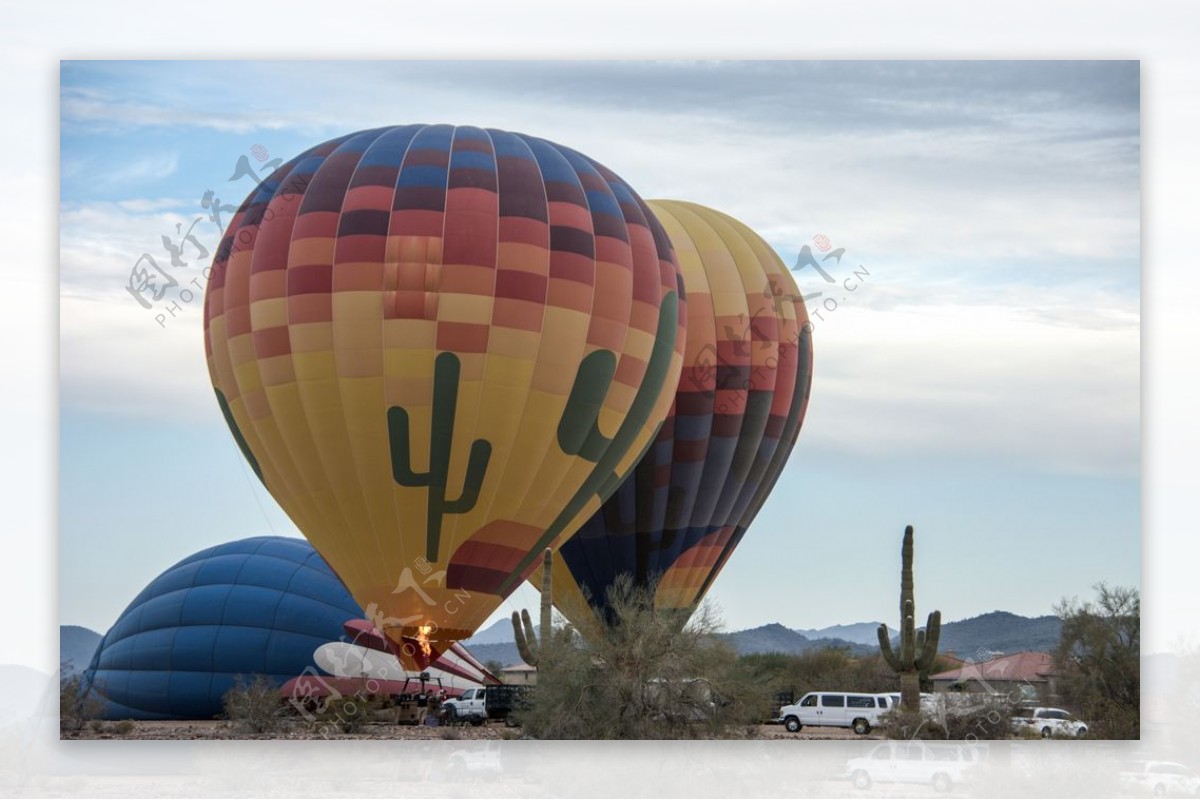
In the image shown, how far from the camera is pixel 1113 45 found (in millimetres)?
15695

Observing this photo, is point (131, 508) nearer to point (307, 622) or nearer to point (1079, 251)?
point (307, 622)

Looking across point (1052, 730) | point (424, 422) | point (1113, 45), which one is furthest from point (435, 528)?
point (1113, 45)

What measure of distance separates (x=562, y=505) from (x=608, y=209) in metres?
2.59

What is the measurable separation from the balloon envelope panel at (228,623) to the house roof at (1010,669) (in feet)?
19.9

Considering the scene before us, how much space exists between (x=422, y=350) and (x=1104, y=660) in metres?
6.02

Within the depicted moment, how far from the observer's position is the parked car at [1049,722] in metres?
15.9

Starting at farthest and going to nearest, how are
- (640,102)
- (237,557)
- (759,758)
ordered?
(237,557) → (640,102) → (759,758)

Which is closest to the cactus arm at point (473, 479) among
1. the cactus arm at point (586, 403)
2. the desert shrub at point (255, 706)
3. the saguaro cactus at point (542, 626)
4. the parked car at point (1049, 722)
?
the cactus arm at point (586, 403)

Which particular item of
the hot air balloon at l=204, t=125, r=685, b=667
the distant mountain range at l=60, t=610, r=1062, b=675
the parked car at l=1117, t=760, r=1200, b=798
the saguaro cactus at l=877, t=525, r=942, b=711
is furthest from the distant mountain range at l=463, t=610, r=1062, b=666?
the parked car at l=1117, t=760, r=1200, b=798

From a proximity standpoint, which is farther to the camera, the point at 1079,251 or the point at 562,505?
the point at 562,505

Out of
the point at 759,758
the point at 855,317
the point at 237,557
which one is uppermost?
the point at 855,317

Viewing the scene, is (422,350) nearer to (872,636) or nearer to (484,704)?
(484,704)

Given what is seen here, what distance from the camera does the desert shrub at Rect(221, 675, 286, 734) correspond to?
53.2 ft

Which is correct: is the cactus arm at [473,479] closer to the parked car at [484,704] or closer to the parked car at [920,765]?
the parked car at [484,704]
